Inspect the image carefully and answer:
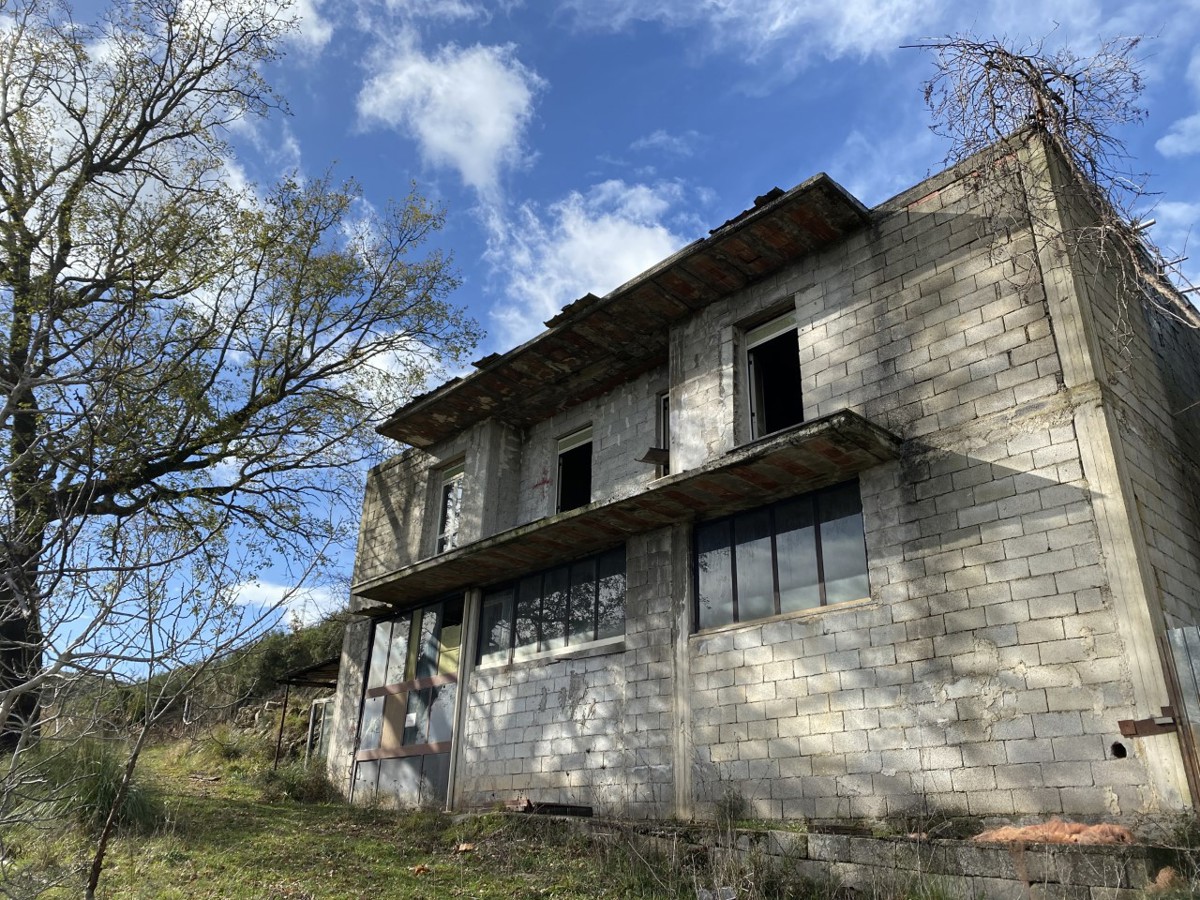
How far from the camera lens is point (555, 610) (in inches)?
485

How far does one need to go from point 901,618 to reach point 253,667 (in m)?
20.5

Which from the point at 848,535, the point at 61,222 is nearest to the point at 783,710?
the point at 848,535

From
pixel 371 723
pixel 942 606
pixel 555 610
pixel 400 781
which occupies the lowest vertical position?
pixel 400 781

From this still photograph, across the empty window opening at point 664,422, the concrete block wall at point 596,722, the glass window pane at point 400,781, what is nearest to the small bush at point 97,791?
the glass window pane at point 400,781

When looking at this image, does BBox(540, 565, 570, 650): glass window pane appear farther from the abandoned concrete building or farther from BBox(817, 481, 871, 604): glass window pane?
BBox(817, 481, 871, 604): glass window pane

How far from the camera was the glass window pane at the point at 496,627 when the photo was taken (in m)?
12.9

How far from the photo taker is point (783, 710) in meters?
8.84

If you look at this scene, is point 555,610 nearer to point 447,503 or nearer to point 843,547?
point 447,503

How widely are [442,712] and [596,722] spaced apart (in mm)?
3563

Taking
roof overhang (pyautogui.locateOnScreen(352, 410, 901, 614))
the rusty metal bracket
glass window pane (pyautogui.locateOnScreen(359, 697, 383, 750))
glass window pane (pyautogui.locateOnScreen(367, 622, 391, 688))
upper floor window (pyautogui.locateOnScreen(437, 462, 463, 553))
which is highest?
upper floor window (pyautogui.locateOnScreen(437, 462, 463, 553))

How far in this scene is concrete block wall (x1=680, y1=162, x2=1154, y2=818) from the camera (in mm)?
7031

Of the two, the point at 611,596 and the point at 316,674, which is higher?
the point at 611,596

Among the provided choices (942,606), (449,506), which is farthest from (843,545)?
(449,506)

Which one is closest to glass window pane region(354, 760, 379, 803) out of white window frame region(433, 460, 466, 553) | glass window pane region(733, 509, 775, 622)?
white window frame region(433, 460, 466, 553)
